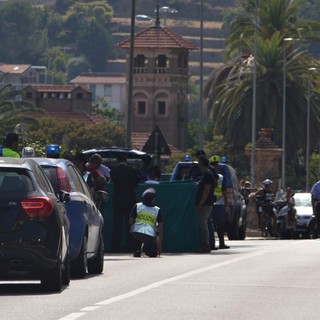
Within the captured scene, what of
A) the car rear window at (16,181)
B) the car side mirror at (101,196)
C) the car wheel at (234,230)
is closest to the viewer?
the car rear window at (16,181)

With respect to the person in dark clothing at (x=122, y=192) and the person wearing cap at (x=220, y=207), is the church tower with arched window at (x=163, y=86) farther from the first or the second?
the person in dark clothing at (x=122, y=192)

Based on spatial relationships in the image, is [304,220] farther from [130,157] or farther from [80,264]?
[80,264]

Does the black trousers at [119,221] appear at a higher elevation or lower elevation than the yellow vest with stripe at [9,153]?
lower

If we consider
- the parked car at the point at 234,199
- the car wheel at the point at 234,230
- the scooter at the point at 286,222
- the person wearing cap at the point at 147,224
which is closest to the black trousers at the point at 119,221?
the person wearing cap at the point at 147,224

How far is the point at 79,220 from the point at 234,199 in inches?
620

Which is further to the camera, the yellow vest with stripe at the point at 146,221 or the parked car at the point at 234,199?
the parked car at the point at 234,199

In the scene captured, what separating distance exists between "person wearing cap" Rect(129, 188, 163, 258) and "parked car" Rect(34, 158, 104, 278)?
3.99m

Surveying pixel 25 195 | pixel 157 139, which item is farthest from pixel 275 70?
pixel 25 195

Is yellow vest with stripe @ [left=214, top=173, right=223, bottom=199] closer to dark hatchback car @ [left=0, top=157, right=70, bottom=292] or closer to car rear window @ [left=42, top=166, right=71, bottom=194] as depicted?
car rear window @ [left=42, top=166, right=71, bottom=194]

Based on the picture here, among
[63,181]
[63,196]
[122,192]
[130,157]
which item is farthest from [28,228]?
[130,157]

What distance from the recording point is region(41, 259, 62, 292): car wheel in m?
18.5

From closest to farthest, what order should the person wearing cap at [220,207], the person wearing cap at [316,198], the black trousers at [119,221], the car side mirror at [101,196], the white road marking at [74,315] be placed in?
the white road marking at [74,315] < the car side mirror at [101,196] < the black trousers at [119,221] < the person wearing cap at [220,207] < the person wearing cap at [316,198]

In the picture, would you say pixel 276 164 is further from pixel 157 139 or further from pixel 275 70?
pixel 157 139

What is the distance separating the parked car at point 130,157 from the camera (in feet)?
101
